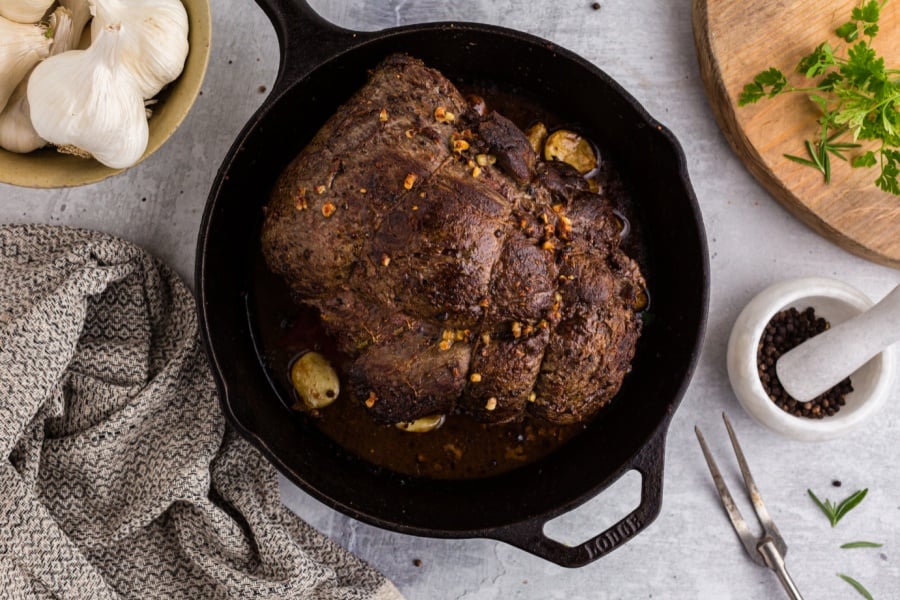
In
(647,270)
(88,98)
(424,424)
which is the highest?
(88,98)

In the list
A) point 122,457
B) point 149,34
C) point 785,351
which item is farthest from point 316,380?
point 785,351

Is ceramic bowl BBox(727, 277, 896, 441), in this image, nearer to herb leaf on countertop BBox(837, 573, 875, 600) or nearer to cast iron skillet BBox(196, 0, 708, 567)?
cast iron skillet BBox(196, 0, 708, 567)

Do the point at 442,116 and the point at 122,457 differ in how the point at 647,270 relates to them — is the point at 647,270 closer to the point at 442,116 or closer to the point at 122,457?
the point at 442,116

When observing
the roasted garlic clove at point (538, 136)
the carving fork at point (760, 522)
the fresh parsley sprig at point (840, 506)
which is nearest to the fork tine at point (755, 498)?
the carving fork at point (760, 522)

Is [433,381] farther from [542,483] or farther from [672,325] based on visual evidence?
[672,325]

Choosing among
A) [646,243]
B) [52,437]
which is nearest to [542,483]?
[646,243]

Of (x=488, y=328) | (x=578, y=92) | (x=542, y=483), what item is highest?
(x=578, y=92)

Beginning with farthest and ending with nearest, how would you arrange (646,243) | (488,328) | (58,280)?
(646,243) → (58,280) → (488,328)
